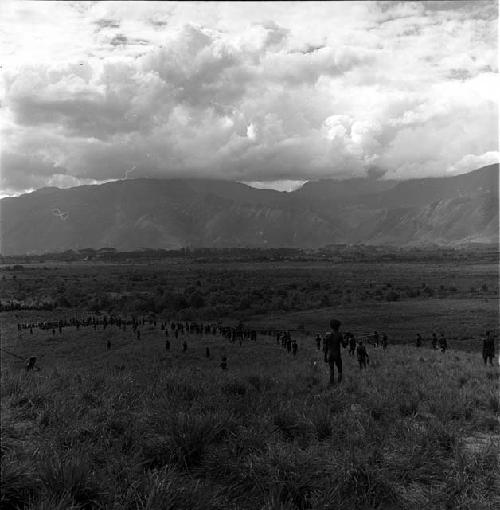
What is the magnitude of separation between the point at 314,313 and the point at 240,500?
185 ft

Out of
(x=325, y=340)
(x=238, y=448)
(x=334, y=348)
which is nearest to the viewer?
(x=238, y=448)

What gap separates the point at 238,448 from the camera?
6.39 meters

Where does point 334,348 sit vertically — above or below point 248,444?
above

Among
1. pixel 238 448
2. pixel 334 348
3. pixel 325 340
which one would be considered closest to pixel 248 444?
pixel 238 448

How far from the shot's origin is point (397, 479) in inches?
238

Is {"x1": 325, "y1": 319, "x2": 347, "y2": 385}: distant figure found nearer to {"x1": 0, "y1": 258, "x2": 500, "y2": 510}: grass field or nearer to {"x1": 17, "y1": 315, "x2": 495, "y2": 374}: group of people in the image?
{"x1": 17, "y1": 315, "x2": 495, "y2": 374}: group of people

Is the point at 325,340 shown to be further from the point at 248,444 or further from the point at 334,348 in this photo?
the point at 248,444

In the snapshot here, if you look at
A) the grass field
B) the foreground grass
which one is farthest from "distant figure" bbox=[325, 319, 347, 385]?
the foreground grass

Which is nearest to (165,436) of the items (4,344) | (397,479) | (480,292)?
(397,479)

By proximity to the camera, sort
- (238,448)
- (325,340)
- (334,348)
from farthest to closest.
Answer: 1. (325,340)
2. (334,348)
3. (238,448)

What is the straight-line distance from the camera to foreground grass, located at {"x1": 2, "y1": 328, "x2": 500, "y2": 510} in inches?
190

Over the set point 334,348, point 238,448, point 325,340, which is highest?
point 325,340

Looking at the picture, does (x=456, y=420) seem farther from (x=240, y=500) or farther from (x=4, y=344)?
(x=4, y=344)

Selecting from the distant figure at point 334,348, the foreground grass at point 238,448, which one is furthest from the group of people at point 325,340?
the foreground grass at point 238,448
